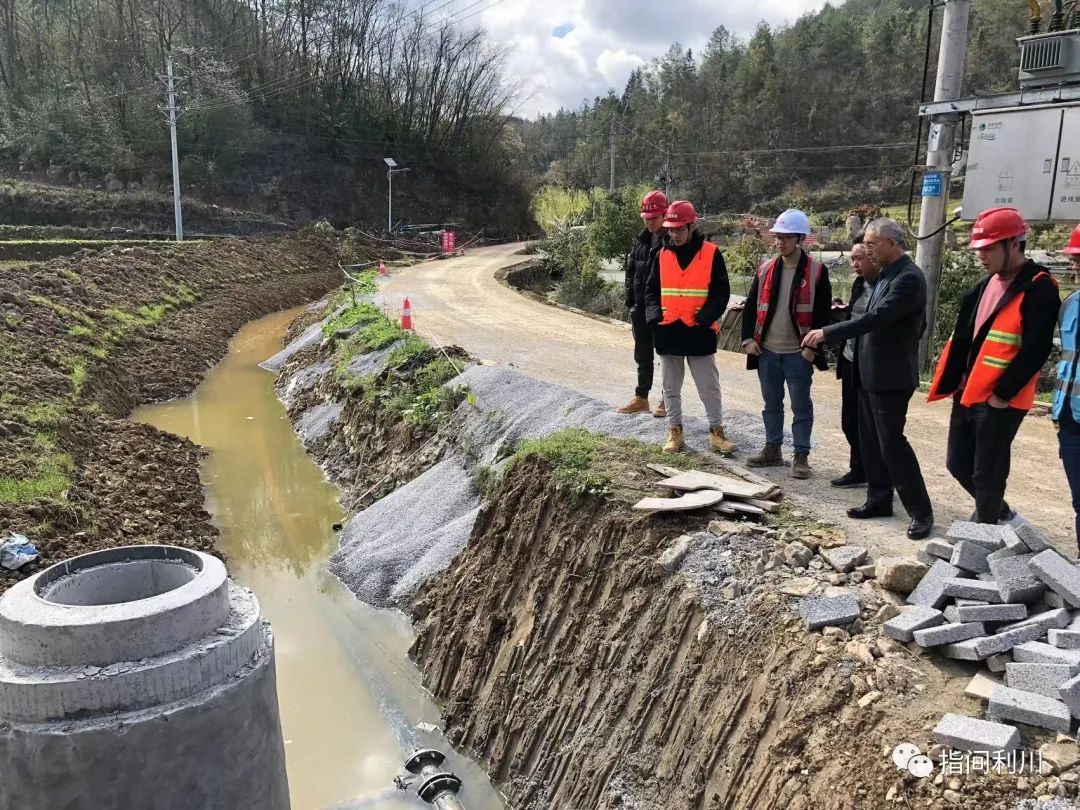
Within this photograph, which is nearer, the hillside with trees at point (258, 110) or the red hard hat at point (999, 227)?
the red hard hat at point (999, 227)

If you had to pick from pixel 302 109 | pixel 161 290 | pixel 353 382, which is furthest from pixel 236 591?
pixel 302 109

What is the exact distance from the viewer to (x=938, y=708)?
3.58 metres

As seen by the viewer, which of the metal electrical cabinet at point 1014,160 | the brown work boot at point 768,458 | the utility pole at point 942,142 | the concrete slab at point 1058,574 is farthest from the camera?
the utility pole at point 942,142

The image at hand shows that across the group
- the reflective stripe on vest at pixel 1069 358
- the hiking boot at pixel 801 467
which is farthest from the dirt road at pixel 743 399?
the reflective stripe on vest at pixel 1069 358

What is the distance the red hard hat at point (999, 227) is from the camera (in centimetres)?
445

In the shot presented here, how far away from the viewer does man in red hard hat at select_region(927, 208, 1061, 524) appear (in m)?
4.46

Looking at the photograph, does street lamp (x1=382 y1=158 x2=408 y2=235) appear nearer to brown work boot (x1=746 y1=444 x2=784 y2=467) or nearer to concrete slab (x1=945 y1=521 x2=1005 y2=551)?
brown work boot (x1=746 y1=444 x2=784 y2=467)

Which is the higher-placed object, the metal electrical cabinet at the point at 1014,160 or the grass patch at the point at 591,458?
the metal electrical cabinet at the point at 1014,160

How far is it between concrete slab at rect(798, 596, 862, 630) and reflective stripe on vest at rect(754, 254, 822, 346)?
2458 mm

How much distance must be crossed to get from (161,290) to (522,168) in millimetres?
45813

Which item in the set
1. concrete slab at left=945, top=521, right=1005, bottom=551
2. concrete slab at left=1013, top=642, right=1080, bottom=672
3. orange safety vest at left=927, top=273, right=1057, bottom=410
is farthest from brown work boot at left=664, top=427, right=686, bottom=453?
concrete slab at left=1013, top=642, right=1080, bottom=672

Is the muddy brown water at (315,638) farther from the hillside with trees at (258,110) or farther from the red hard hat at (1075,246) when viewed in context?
the hillside with trees at (258,110)

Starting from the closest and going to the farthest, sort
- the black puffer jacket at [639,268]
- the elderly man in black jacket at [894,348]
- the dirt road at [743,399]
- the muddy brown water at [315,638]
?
the elderly man in black jacket at [894,348]
the dirt road at [743,399]
the muddy brown water at [315,638]
the black puffer jacket at [639,268]

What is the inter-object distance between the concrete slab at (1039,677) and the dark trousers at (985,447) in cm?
151
